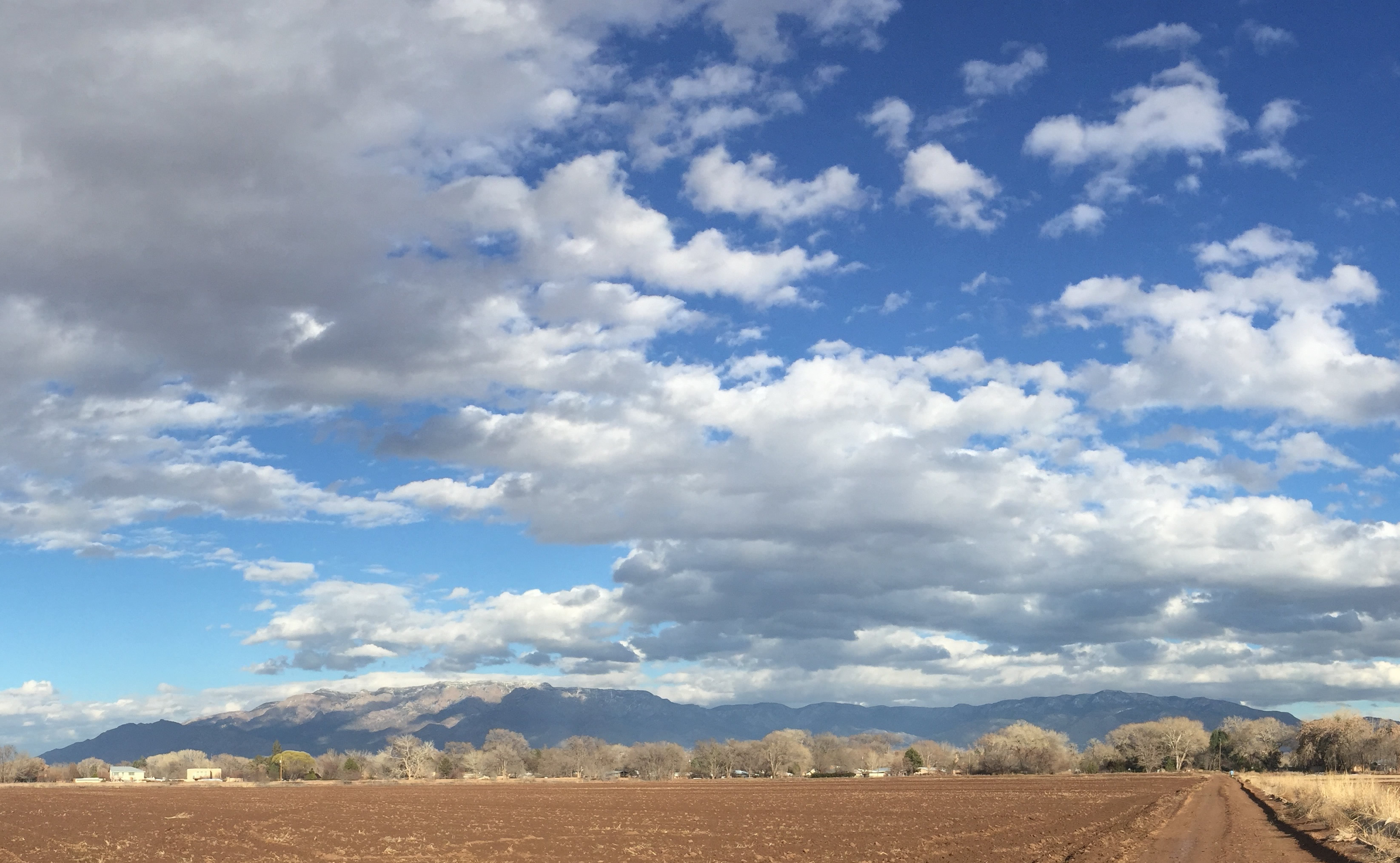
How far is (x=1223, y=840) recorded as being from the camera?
38.0 m

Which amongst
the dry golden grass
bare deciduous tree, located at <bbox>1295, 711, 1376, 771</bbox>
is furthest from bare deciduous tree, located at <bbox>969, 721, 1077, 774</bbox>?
the dry golden grass

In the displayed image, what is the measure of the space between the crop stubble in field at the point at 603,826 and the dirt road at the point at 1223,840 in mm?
1365

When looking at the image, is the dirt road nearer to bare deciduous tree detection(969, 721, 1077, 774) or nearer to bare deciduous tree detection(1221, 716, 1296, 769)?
bare deciduous tree detection(969, 721, 1077, 774)

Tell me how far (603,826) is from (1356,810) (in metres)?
34.7

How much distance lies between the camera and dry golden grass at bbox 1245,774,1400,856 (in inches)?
1221

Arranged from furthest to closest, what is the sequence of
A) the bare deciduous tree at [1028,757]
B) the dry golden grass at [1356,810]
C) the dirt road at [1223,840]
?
the bare deciduous tree at [1028,757]
the dirt road at [1223,840]
the dry golden grass at [1356,810]

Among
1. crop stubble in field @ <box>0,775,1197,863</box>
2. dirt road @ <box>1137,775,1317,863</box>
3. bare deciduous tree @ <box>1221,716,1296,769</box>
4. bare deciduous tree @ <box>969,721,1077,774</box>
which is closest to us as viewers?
dirt road @ <box>1137,775,1317,863</box>

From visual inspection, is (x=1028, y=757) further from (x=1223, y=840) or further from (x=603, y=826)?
(x=1223, y=840)

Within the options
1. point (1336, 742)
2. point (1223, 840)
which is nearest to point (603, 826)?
point (1223, 840)

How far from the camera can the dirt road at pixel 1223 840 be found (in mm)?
31344

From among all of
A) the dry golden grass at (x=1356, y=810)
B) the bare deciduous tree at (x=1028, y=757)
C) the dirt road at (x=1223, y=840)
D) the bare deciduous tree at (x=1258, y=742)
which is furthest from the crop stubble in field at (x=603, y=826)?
the bare deciduous tree at (x=1258, y=742)

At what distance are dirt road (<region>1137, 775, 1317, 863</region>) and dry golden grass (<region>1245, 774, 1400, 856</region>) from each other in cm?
178

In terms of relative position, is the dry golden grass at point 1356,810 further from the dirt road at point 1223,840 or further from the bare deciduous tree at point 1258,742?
the bare deciduous tree at point 1258,742

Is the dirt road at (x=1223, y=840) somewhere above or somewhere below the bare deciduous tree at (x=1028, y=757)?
above
